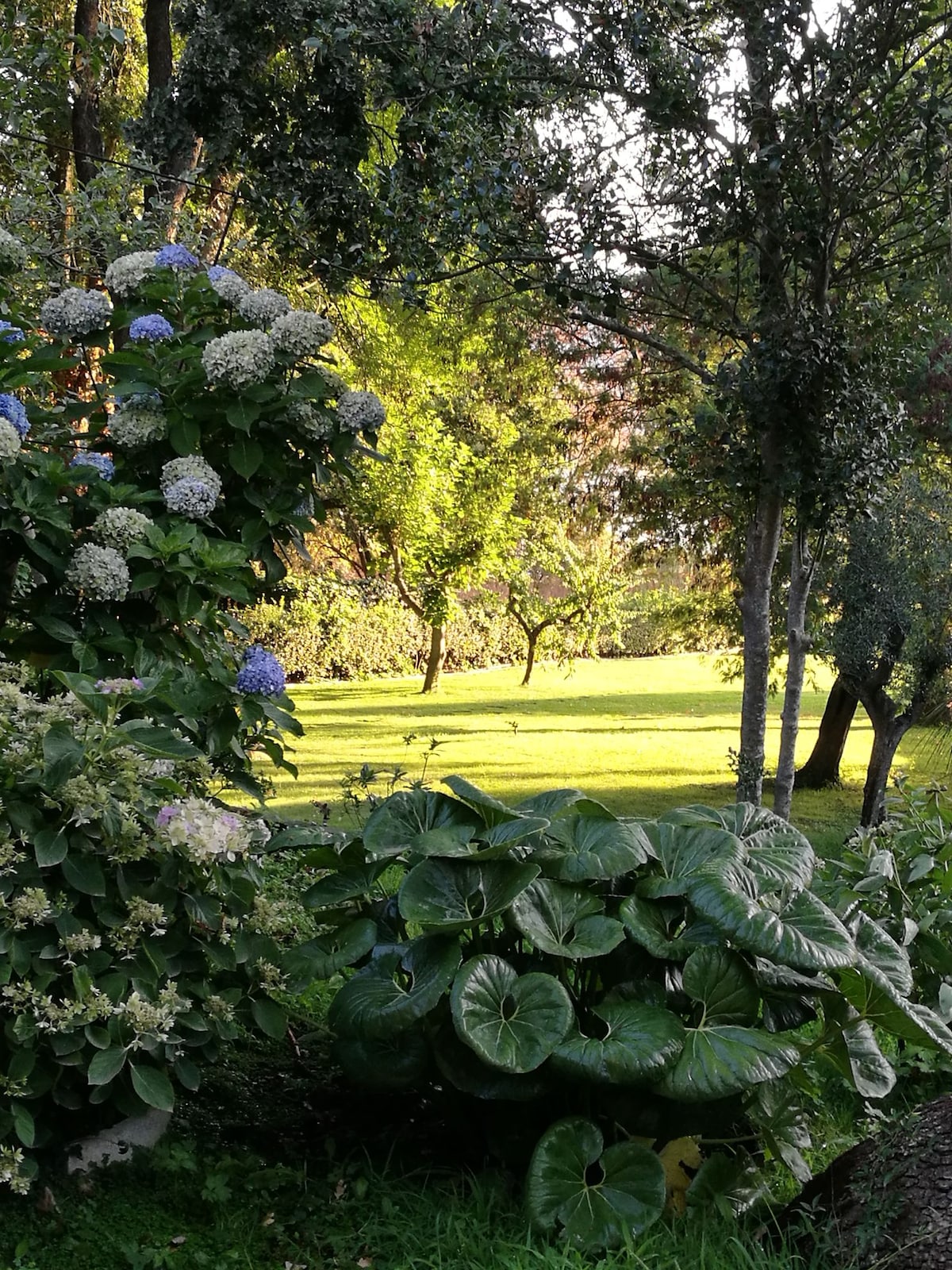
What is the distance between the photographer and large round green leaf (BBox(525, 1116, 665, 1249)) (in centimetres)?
206

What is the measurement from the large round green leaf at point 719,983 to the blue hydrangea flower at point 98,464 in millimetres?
1798

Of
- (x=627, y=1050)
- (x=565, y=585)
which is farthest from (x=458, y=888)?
(x=565, y=585)

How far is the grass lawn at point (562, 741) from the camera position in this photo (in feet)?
31.0

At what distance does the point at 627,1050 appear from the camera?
2.06 meters

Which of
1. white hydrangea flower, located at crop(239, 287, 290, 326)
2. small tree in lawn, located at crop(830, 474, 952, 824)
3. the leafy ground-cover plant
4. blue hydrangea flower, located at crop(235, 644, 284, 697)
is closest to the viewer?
the leafy ground-cover plant

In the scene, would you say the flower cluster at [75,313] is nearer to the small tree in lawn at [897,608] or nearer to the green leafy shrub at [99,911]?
the green leafy shrub at [99,911]

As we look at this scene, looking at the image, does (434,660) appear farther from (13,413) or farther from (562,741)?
(13,413)

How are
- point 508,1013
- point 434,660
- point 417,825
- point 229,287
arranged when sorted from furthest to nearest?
1. point 434,660
2. point 229,287
3. point 417,825
4. point 508,1013

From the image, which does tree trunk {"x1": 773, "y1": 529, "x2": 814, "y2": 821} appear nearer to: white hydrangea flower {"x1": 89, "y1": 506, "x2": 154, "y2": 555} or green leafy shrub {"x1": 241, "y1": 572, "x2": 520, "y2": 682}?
white hydrangea flower {"x1": 89, "y1": 506, "x2": 154, "y2": 555}

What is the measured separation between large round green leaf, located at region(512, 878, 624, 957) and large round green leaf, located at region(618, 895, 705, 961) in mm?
42

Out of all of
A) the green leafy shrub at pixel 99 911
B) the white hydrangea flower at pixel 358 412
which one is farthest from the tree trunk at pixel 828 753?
the green leafy shrub at pixel 99 911

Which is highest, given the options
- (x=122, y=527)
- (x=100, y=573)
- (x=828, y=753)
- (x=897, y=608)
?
(x=122, y=527)

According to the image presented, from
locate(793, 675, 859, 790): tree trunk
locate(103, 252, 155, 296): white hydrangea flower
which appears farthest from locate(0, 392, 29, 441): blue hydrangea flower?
locate(793, 675, 859, 790): tree trunk

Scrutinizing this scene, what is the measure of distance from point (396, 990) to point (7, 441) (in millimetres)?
1458
